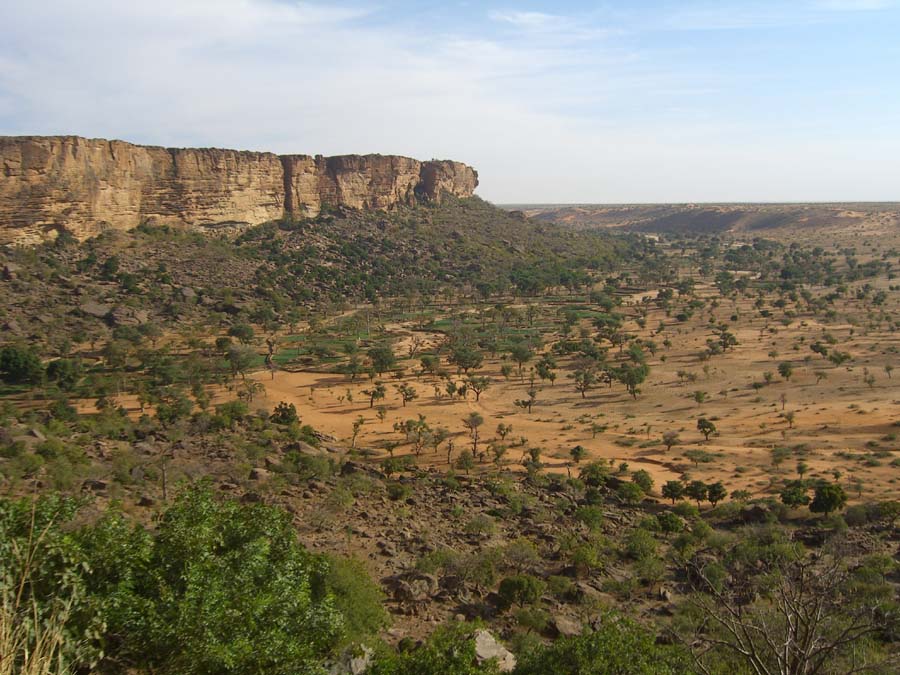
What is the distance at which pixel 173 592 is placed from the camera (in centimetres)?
818

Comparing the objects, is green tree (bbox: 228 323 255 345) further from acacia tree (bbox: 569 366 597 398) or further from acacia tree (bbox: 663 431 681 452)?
acacia tree (bbox: 663 431 681 452)

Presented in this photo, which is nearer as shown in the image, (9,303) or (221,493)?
(221,493)

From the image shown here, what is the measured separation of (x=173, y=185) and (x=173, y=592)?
243ft

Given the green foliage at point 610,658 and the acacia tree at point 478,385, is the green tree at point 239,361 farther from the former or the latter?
the green foliage at point 610,658

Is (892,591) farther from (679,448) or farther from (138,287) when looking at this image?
(138,287)

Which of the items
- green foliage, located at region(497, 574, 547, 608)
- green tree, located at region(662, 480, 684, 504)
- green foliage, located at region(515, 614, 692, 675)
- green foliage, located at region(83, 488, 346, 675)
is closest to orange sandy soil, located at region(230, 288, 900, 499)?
green tree, located at region(662, 480, 684, 504)

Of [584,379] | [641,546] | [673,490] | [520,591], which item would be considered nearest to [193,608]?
[520,591]

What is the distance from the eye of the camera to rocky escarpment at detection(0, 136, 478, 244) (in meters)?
56.8

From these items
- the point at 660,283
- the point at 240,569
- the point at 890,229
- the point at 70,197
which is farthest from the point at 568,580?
the point at 890,229

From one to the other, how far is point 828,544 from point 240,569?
1747 cm

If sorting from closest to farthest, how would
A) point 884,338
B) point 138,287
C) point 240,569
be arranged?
point 240,569 < point 884,338 < point 138,287

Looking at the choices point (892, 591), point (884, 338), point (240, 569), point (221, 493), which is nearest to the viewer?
point (240, 569)

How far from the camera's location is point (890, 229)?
141000mm

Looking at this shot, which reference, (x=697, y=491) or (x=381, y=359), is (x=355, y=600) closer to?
(x=697, y=491)
